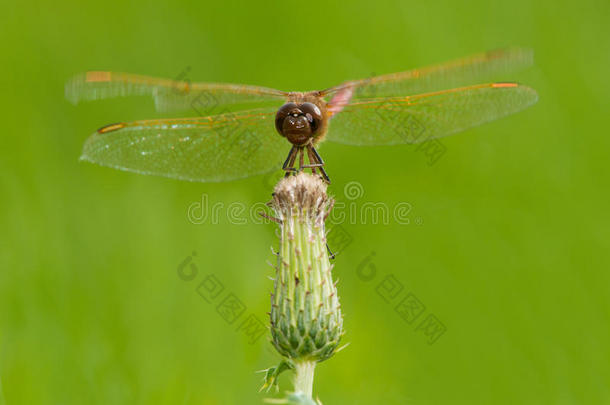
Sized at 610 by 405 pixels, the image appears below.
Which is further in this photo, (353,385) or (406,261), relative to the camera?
(406,261)

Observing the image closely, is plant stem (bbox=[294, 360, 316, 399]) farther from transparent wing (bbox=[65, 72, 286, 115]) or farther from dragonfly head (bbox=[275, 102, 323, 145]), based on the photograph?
transparent wing (bbox=[65, 72, 286, 115])

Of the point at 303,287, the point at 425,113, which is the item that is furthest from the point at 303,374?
the point at 425,113

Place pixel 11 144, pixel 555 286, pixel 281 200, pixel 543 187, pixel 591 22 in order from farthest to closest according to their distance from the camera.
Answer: pixel 591 22 < pixel 543 187 < pixel 555 286 < pixel 11 144 < pixel 281 200

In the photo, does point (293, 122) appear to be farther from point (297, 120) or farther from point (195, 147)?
point (195, 147)

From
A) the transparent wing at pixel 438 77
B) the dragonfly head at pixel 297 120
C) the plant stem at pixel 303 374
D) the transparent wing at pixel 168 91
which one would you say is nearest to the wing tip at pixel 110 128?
the transparent wing at pixel 168 91

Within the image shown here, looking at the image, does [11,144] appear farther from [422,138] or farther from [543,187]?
[543,187]

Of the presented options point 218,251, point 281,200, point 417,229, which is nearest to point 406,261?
point 417,229

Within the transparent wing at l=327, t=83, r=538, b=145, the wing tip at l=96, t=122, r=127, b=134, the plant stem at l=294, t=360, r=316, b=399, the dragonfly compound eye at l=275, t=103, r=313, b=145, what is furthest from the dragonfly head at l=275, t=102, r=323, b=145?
the plant stem at l=294, t=360, r=316, b=399
